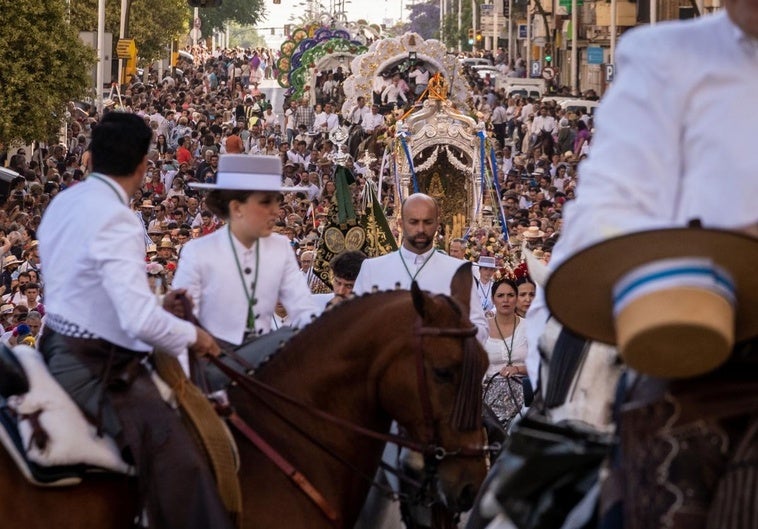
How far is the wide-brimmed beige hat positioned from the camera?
12.3 feet

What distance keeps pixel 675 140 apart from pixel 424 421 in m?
3.21

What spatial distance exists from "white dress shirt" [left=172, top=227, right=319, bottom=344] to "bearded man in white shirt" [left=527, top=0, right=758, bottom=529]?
13.1 ft

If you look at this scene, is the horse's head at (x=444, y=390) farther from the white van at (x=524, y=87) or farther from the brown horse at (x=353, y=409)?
the white van at (x=524, y=87)

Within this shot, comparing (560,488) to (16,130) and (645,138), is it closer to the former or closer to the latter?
(645,138)

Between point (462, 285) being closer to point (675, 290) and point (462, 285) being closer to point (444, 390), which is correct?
point (444, 390)

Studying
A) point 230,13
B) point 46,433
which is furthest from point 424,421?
point 230,13

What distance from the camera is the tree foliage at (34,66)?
30.2 metres

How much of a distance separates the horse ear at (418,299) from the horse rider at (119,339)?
788 mm

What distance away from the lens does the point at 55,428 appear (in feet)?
22.2

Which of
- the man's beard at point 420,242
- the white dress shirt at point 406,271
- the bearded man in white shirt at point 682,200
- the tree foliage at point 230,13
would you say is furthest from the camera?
the tree foliage at point 230,13

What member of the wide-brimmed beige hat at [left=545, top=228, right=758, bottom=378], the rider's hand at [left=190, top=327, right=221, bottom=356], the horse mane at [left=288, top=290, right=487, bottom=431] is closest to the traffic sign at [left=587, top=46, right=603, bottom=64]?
the horse mane at [left=288, top=290, right=487, bottom=431]

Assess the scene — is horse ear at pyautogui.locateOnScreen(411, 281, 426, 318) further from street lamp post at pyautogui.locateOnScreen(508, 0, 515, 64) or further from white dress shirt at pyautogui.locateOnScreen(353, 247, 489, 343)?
street lamp post at pyautogui.locateOnScreen(508, 0, 515, 64)

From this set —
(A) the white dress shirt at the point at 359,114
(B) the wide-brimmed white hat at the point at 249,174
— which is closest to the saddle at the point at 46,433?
(B) the wide-brimmed white hat at the point at 249,174

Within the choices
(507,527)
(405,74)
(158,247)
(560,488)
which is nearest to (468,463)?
(507,527)
